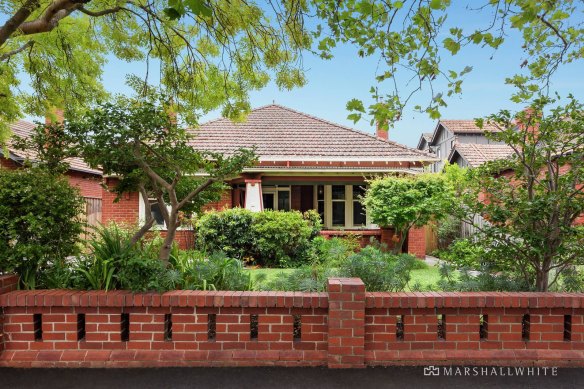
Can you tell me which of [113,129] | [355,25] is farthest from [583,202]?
[113,129]

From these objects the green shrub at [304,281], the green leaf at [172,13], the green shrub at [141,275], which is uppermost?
the green leaf at [172,13]

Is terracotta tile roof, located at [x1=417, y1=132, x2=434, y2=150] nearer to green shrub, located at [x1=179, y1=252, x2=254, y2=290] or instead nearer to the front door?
the front door

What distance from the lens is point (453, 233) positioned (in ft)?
45.7

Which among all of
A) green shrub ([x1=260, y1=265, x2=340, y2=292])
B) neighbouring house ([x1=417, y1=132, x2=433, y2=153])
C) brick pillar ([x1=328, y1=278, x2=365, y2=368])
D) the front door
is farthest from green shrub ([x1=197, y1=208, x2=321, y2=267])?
neighbouring house ([x1=417, y1=132, x2=433, y2=153])

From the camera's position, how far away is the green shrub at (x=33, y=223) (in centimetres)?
378

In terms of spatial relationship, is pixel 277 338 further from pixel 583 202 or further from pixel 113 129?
pixel 583 202

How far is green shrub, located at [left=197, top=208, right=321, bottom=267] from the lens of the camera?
9828mm

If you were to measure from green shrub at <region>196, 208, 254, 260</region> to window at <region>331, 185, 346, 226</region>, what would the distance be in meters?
5.10

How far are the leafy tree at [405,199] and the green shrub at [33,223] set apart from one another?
27.3 feet

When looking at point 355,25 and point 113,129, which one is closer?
point 113,129

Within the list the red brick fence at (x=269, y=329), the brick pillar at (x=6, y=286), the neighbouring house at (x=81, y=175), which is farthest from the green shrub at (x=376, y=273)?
the neighbouring house at (x=81, y=175)

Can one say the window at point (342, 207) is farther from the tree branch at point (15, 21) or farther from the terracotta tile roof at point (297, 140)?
the tree branch at point (15, 21)

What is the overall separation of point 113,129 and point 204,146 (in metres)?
9.78

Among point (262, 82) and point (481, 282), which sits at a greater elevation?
point (262, 82)
